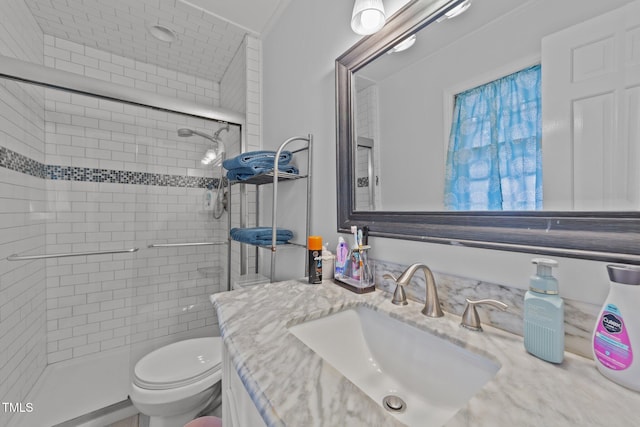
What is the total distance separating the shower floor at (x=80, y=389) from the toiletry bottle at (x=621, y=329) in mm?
2098

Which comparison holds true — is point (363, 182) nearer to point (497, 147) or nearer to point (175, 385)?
point (497, 147)

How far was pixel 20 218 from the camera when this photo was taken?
151 cm

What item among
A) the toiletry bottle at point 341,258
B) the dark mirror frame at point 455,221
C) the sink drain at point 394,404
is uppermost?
the dark mirror frame at point 455,221

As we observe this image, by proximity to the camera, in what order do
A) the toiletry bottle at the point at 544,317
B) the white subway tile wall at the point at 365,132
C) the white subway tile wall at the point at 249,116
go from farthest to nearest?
the white subway tile wall at the point at 249,116 < the white subway tile wall at the point at 365,132 < the toiletry bottle at the point at 544,317

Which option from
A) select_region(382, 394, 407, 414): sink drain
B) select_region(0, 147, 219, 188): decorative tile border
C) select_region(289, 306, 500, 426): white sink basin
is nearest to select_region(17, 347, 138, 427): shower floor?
select_region(0, 147, 219, 188): decorative tile border

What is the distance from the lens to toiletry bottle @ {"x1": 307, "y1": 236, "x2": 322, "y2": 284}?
0.96 meters

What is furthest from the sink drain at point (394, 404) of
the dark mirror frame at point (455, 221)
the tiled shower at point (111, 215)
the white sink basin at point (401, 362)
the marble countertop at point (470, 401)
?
the tiled shower at point (111, 215)

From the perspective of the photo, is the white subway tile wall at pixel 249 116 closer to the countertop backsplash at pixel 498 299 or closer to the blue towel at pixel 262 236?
the blue towel at pixel 262 236

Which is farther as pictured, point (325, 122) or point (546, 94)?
point (325, 122)

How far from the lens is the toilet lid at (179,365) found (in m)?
1.16

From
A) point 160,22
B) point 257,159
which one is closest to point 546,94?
point 257,159

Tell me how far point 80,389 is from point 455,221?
2.30 m

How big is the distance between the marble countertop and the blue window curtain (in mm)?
309

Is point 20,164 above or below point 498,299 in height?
above
